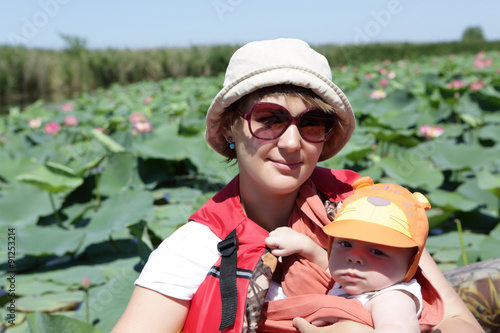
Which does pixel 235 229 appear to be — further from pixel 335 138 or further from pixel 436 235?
pixel 436 235

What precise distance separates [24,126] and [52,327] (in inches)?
161

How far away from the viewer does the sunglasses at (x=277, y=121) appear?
917 mm

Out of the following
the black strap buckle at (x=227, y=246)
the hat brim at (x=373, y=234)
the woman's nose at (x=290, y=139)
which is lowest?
the black strap buckle at (x=227, y=246)

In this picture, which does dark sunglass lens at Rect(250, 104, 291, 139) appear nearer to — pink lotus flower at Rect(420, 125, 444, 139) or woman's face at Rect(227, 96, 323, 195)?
woman's face at Rect(227, 96, 323, 195)

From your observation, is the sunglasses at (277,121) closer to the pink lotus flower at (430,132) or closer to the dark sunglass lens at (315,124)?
the dark sunglass lens at (315,124)

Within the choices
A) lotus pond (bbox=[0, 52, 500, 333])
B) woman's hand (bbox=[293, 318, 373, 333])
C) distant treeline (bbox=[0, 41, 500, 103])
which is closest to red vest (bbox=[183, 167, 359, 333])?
woman's hand (bbox=[293, 318, 373, 333])

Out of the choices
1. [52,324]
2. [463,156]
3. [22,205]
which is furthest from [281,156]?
[463,156]

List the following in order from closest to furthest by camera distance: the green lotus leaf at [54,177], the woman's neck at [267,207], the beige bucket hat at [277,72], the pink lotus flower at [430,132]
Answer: the beige bucket hat at [277,72]
the woman's neck at [267,207]
the green lotus leaf at [54,177]
the pink lotus flower at [430,132]

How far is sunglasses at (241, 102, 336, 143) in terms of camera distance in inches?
36.1

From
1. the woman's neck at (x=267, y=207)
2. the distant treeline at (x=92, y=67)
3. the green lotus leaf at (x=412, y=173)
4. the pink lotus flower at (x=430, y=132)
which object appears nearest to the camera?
the woman's neck at (x=267, y=207)

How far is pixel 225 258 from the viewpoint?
90 centimetres

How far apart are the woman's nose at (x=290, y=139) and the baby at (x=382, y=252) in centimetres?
16

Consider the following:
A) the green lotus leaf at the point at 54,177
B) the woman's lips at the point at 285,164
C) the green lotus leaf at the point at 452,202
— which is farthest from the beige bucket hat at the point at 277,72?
the green lotus leaf at the point at 54,177

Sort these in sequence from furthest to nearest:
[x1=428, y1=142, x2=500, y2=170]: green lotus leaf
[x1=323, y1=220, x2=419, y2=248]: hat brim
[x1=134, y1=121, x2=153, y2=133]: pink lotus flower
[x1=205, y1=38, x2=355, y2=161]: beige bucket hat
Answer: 1. [x1=134, y1=121, x2=153, y2=133]: pink lotus flower
2. [x1=428, y1=142, x2=500, y2=170]: green lotus leaf
3. [x1=205, y1=38, x2=355, y2=161]: beige bucket hat
4. [x1=323, y1=220, x2=419, y2=248]: hat brim
